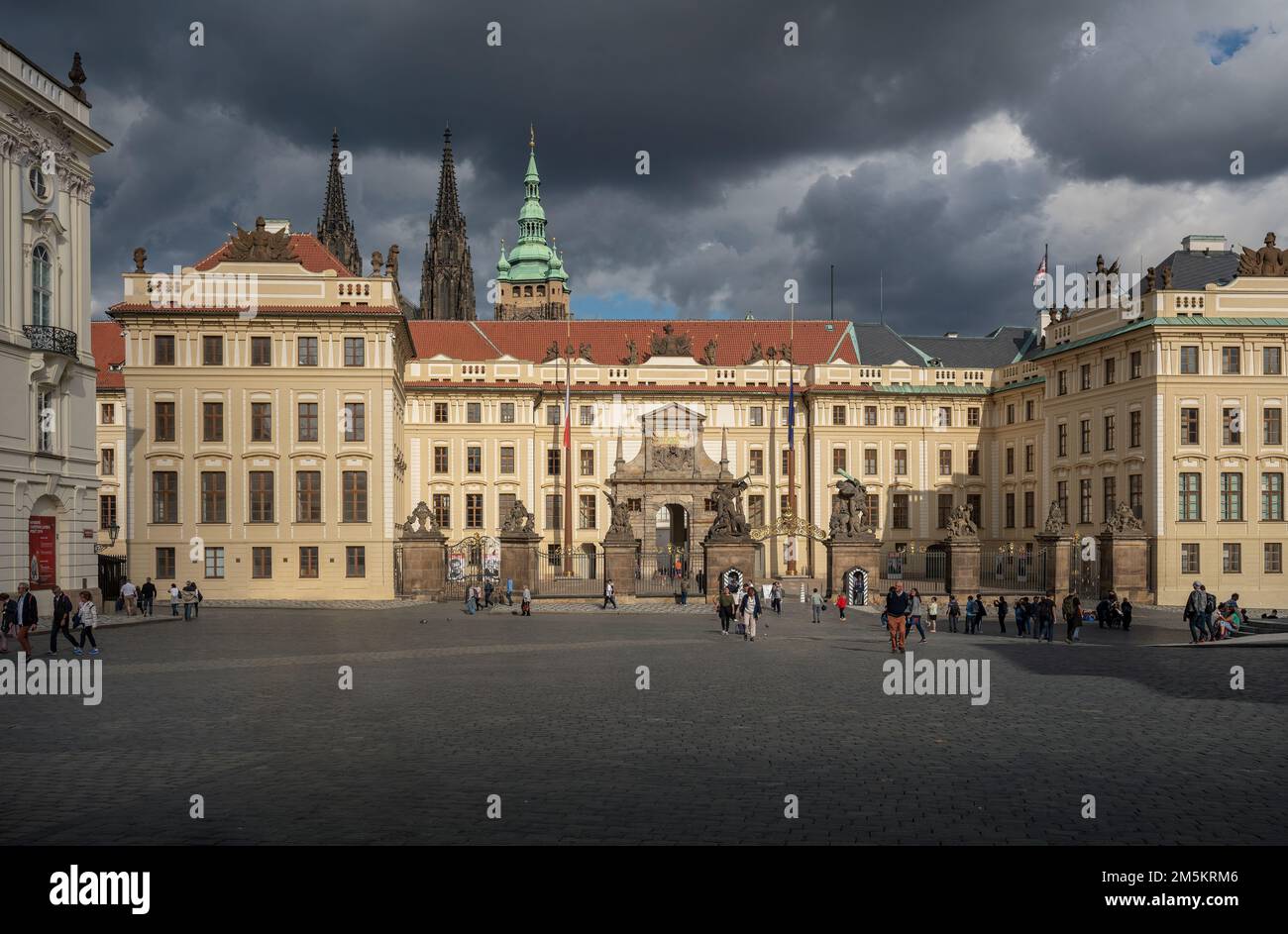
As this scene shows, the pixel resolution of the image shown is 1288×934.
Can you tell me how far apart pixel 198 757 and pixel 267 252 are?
1722 inches

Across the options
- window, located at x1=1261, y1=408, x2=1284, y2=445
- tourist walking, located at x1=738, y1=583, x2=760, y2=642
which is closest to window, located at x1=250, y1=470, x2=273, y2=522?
tourist walking, located at x1=738, y1=583, x2=760, y2=642

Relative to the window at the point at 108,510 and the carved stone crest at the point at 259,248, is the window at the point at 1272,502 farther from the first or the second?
the window at the point at 108,510

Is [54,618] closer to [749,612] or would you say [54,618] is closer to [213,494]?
[749,612]

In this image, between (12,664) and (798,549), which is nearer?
(12,664)

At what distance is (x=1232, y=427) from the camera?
5297 centimetres

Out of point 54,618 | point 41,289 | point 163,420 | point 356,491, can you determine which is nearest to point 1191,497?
point 356,491

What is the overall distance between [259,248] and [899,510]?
4127cm

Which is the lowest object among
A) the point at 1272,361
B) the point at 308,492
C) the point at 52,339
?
the point at 308,492

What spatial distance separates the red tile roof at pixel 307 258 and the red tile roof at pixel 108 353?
24.2m
